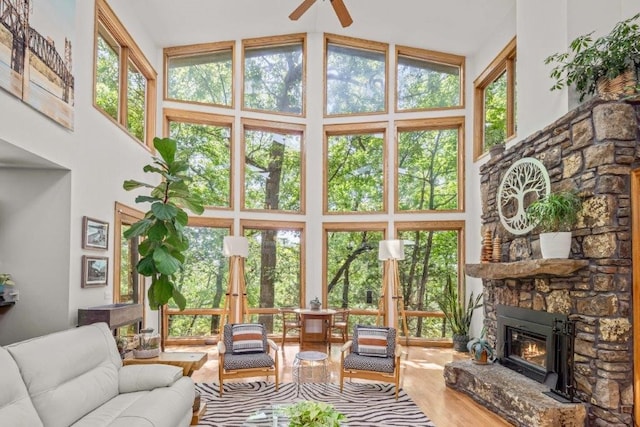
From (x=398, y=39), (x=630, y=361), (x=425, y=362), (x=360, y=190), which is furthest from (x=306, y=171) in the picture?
(x=630, y=361)

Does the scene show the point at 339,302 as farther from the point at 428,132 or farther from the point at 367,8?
the point at 367,8

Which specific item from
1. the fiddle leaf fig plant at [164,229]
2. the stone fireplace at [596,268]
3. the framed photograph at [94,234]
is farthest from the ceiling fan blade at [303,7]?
the framed photograph at [94,234]

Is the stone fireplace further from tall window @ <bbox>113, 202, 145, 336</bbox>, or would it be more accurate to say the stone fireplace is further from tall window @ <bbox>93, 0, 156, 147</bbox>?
tall window @ <bbox>93, 0, 156, 147</bbox>

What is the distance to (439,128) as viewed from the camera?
853 centimetres

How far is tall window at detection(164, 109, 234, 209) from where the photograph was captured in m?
8.23

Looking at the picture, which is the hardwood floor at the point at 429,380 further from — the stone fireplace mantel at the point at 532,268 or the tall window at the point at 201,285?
the stone fireplace mantel at the point at 532,268

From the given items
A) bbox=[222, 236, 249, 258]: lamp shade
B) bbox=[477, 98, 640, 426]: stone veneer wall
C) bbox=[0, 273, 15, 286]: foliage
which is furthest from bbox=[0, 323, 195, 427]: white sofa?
bbox=[222, 236, 249, 258]: lamp shade

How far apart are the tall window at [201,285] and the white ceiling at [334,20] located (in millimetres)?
3070

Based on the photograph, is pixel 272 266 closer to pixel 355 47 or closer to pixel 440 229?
pixel 440 229

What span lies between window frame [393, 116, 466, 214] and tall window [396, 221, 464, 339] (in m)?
0.30

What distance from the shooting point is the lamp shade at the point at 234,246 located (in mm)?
7746

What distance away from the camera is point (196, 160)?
8297 millimetres

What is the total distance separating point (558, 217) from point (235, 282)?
17.0ft

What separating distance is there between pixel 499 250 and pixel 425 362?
2329mm
